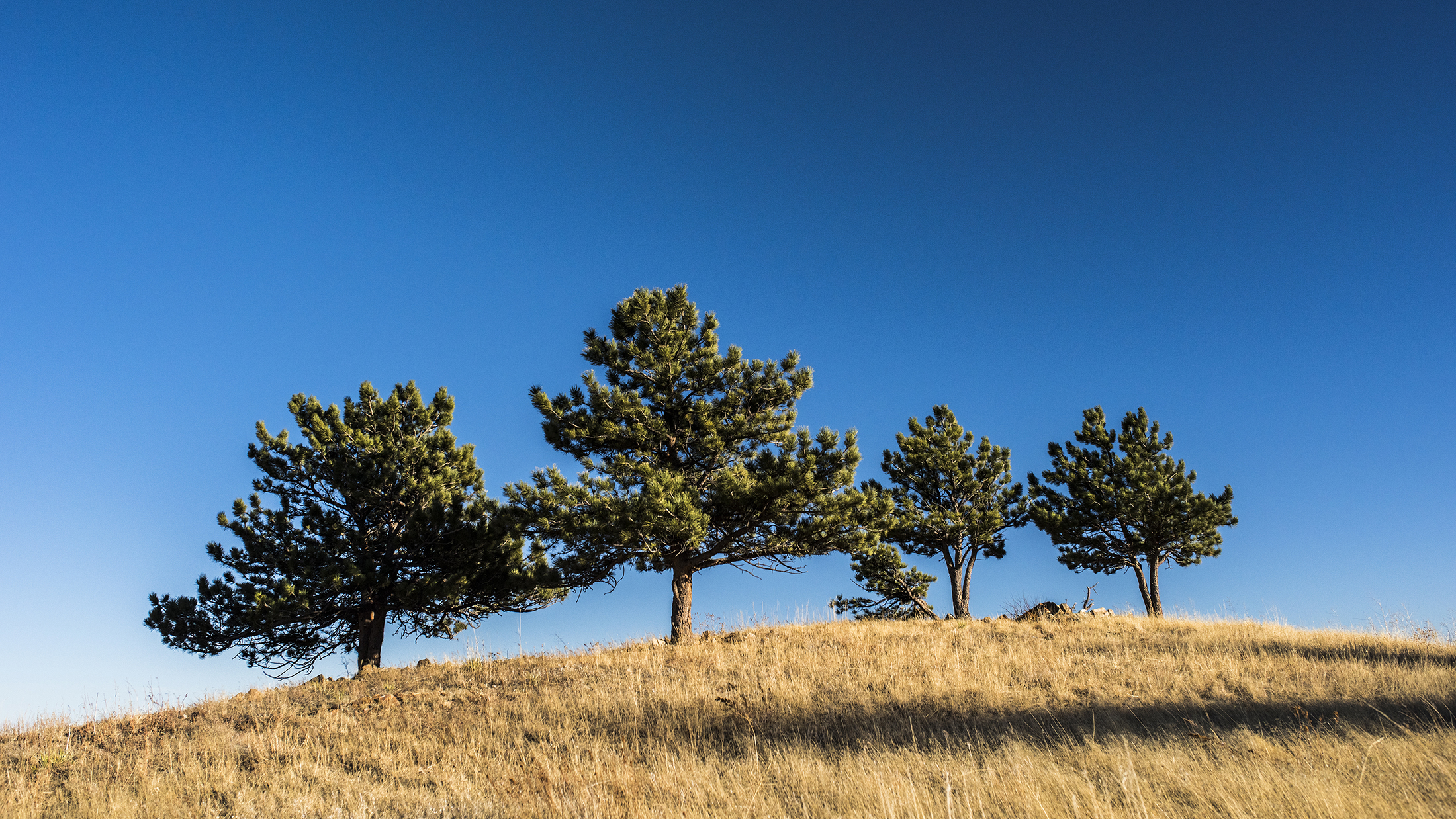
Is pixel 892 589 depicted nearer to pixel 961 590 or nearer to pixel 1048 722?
pixel 961 590

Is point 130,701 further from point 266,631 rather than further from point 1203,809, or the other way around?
point 1203,809

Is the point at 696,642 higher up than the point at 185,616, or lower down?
lower down

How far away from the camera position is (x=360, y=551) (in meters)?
18.3

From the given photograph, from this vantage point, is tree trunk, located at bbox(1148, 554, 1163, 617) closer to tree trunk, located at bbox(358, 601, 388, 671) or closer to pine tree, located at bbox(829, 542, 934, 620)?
pine tree, located at bbox(829, 542, 934, 620)

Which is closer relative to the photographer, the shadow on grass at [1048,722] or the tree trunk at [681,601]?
the shadow on grass at [1048,722]

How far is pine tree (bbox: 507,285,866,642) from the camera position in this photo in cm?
1400

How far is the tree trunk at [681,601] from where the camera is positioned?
50.4 ft

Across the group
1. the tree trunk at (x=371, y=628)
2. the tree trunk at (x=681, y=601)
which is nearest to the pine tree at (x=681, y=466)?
the tree trunk at (x=681, y=601)

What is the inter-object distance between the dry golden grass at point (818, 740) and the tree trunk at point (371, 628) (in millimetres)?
5533

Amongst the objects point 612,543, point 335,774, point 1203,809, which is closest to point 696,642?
point 612,543

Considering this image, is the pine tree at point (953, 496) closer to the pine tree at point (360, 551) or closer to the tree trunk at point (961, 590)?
the tree trunk at point (961, 590)

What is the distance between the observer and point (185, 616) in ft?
55.3

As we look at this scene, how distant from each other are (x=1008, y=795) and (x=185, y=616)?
19841 millimetres

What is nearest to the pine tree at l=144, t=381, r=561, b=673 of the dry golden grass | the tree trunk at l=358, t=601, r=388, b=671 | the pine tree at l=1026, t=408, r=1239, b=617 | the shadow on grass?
the tree trunk at l=358, t=601, r=388, b=671
